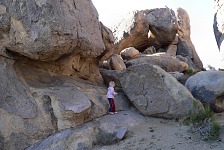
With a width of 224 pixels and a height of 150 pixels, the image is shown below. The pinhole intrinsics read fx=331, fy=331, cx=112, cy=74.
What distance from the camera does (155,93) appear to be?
1109cm

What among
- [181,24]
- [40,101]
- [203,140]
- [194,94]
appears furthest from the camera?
[181,24]

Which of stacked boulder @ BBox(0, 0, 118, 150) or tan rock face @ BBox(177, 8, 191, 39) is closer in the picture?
stacked boulder @ BBox(0, 0, 118, 150)

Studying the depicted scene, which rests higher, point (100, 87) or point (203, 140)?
point (100, 87)

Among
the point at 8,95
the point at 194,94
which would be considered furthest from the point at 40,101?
the point at 194,94

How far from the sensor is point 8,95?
9250 millimetres

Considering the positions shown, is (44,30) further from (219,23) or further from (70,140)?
(219,23)

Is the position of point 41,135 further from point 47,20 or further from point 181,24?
point 181,24

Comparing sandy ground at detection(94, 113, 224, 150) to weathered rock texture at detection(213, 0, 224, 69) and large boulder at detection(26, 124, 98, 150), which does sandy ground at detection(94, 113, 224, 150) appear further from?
weathered rock texture at detection(213, 0, 224, 69)

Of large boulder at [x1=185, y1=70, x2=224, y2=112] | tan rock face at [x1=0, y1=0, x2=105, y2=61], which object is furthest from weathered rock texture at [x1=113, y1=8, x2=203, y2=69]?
tan rock face at [x1=0, y1=0, x2=105, y2=61]

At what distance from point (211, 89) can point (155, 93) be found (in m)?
2.21

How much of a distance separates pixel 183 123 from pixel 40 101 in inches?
169

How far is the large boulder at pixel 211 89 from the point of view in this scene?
11688 millimetres

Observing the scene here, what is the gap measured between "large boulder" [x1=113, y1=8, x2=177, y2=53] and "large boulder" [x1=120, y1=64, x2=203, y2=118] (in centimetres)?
1129

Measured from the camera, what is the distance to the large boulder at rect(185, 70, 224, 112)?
11688 millimetres
